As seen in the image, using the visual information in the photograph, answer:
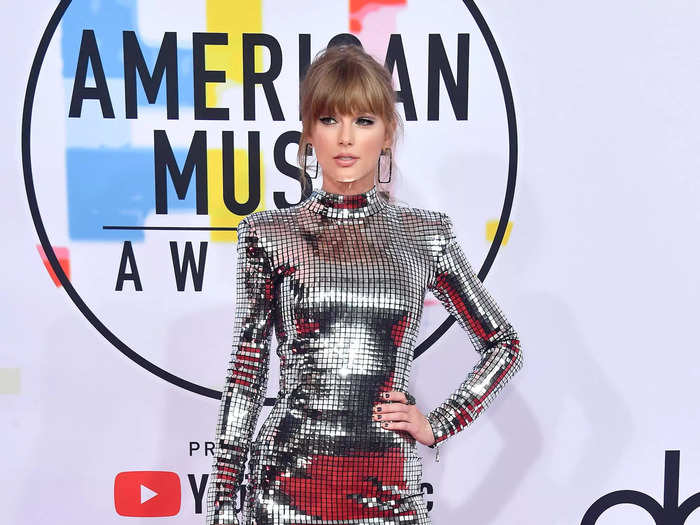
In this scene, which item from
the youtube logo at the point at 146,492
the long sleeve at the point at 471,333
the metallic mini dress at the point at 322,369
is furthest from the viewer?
the youtube logo at the point at 146,492

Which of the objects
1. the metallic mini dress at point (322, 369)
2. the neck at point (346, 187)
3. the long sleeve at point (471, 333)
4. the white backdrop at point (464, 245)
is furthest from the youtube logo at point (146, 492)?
the neck at point (346, 187)

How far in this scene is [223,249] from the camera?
1973 mm

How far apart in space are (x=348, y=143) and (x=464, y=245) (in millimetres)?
830

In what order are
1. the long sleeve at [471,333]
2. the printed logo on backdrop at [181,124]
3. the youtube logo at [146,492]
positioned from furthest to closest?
1. the youtube logo at [146,492]
2. the printed logo on backdrop at [181,124]
3. the long sleeve at [471,333]

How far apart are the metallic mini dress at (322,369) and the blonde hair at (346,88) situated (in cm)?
15

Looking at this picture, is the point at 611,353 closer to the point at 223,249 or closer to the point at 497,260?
the point at 497,260

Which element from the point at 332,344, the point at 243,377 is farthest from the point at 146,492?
the point at 332,344

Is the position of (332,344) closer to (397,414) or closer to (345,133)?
(397,414)

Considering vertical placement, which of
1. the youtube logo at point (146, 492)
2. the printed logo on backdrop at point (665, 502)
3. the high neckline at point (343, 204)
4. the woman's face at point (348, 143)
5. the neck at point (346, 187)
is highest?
the woman's face at point (348, 143)

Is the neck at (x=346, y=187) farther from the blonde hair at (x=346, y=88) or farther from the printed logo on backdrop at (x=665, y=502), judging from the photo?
the printed logo on backdrop at (x=665, y=502)

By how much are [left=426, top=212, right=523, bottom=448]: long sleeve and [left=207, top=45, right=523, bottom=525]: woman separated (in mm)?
65

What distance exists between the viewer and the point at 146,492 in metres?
2.04

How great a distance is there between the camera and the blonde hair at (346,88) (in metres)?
1.24

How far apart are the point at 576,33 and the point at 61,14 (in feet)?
4.35
